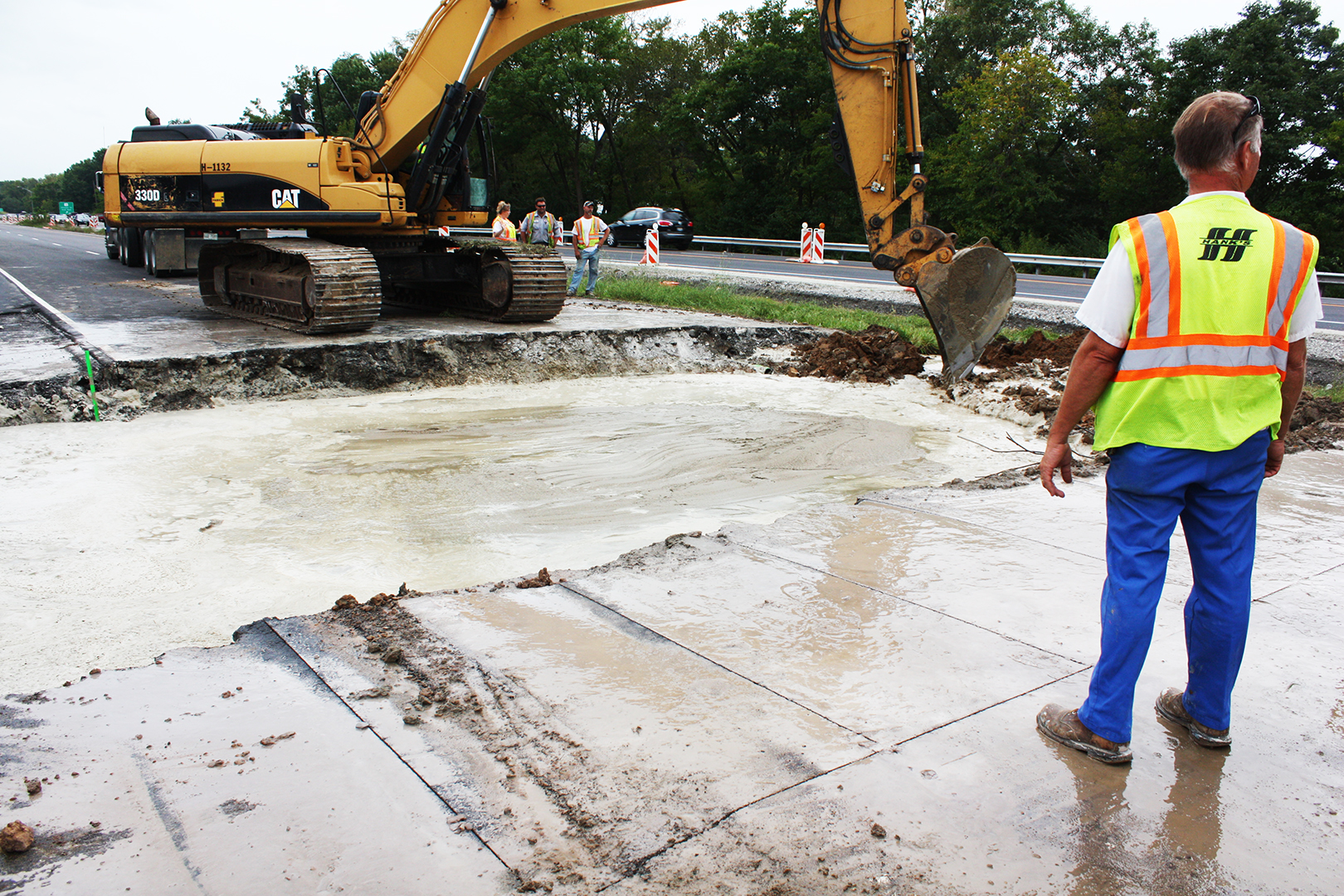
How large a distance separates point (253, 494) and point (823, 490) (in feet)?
11.7

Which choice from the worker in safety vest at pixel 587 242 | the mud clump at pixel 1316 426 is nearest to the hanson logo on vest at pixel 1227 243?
the mud clump at pixel 1316 426

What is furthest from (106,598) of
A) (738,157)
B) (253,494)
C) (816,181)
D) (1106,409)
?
(738,157)

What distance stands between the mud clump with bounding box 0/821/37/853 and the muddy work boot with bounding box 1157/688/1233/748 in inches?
119

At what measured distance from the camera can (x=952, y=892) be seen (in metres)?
2.00

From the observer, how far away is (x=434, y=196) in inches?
430

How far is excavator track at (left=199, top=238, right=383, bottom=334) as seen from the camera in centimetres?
934

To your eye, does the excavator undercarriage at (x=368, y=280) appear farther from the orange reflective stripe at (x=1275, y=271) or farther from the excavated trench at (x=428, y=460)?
the orange reflective stripe at (x=1275, y=271)

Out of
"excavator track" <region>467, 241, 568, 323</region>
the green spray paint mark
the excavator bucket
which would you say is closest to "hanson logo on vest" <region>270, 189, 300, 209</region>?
"excavator track" <region>467, 241, 568, 323</region>

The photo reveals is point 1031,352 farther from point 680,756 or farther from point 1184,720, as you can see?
point 680,756

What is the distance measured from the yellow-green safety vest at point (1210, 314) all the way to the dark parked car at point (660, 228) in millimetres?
28956

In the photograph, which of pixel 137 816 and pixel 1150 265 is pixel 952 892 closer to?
pixel 1150 265

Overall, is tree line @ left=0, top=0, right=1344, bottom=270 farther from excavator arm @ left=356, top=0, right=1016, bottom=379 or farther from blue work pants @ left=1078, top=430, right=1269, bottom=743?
blue work pants @ left=1078, top=430, right=1269, bottom=743

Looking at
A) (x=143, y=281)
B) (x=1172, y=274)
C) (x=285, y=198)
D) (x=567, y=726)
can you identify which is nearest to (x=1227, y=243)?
(x=1172, y=274)

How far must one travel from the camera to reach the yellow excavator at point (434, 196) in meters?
8.44
